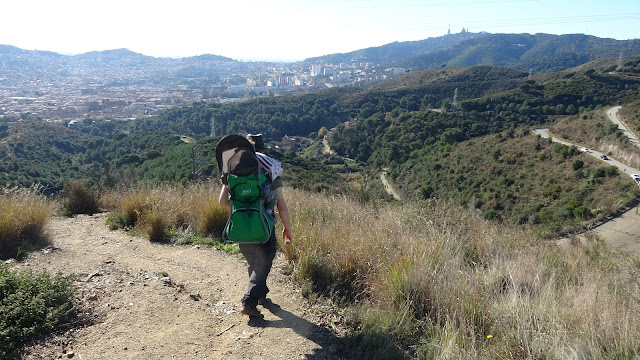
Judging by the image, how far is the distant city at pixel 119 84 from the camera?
2785 inches

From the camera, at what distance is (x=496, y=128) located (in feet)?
133

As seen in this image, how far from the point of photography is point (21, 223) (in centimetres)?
414

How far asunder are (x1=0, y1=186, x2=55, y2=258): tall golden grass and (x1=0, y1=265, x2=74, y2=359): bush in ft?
4.94

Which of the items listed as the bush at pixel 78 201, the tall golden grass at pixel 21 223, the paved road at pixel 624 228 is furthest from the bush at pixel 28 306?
the paved road at pixel 624 228

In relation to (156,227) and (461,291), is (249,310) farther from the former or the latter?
(156,227)

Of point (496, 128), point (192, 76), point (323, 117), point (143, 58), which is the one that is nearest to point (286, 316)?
point (496, 128)

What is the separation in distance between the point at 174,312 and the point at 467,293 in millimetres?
2210

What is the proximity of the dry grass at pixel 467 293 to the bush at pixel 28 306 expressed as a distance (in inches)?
72.9

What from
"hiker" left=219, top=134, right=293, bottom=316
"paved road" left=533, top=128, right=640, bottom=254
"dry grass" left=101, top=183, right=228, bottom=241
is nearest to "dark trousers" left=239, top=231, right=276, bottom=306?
"hiker" left=219, top=134, right=293, bottom=316

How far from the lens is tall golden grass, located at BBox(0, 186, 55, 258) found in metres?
3.92

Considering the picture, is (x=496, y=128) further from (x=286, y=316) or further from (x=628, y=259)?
(x=286, y=316)

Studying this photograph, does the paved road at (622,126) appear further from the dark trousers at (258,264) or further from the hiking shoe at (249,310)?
the hiking shoe at (249,310)

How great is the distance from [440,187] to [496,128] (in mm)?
19831

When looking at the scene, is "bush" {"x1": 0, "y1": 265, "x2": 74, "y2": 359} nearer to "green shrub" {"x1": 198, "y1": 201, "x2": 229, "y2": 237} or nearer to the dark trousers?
the dark trousers
